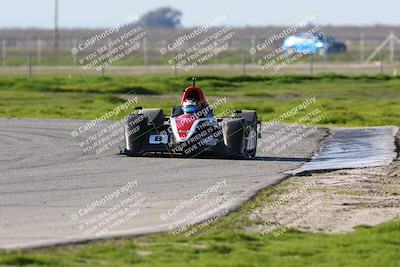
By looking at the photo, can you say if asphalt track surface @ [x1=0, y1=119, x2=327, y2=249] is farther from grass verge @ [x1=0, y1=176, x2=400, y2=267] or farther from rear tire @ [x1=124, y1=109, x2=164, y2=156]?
grass verge @ [x1=0, y1=176, x2=400, y2=267]

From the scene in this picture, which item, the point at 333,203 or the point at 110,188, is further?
the point at 110,188

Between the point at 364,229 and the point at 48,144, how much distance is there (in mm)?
12499

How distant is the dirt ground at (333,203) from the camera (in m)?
14.0

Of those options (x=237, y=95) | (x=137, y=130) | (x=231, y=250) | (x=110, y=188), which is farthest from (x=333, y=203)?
(x=237, y=95)

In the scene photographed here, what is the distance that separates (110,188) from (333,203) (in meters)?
3.18

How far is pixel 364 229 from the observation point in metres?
13.5

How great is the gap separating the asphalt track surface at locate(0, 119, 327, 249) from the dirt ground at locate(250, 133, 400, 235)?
53 cm

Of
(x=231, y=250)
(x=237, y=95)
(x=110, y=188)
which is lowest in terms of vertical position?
(x=237, y=95)

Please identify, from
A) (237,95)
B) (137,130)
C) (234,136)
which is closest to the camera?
(234,136)

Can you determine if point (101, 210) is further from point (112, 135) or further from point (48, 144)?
point (112, 135)

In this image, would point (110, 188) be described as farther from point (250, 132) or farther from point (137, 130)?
point (250, 132)

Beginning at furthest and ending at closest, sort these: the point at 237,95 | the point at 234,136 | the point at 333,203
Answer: the point at 237,95 → the point at 234,136 → the point at 333,203

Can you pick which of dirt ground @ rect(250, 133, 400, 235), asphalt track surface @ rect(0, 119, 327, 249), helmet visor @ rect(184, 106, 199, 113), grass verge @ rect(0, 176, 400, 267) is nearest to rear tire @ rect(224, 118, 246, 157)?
asphalt track surface @ rect(0, 119, 327, 249)

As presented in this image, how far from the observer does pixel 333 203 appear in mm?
15812
